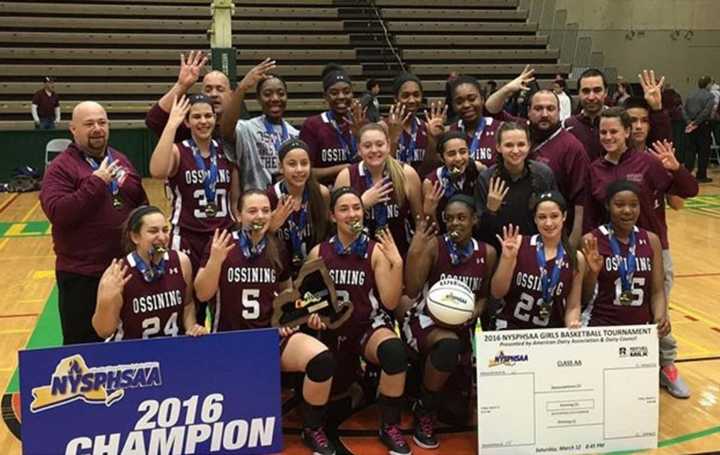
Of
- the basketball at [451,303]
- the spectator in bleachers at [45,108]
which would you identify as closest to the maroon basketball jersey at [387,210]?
the basketball at [451,303]

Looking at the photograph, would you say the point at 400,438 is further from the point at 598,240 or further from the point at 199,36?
the point at 199,36

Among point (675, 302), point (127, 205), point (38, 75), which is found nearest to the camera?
point (127, 205)

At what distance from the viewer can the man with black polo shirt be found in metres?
4.34

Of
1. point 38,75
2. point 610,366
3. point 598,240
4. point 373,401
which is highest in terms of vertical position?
point 38,75

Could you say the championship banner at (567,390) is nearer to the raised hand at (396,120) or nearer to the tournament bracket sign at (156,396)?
the tournament bracket sign at (156,396)

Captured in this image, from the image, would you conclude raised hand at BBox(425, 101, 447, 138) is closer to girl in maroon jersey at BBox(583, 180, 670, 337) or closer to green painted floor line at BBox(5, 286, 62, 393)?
girl in maroon jersey at BBox(583, 180, 670, 337)

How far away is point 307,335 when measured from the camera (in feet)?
12.8

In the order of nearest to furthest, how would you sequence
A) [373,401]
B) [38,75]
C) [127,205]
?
1. [127,205]
2. [373,401]
3. [38,75]

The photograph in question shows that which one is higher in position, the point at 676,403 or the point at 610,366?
the point at 610,366

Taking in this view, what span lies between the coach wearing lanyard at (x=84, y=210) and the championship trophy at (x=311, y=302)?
0.96 metres

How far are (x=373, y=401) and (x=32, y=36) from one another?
47.7 feet

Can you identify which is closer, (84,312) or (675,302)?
(84,312)

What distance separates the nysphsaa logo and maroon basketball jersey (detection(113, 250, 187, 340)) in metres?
0.30

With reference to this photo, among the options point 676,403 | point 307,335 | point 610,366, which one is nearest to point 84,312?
point 307,335
